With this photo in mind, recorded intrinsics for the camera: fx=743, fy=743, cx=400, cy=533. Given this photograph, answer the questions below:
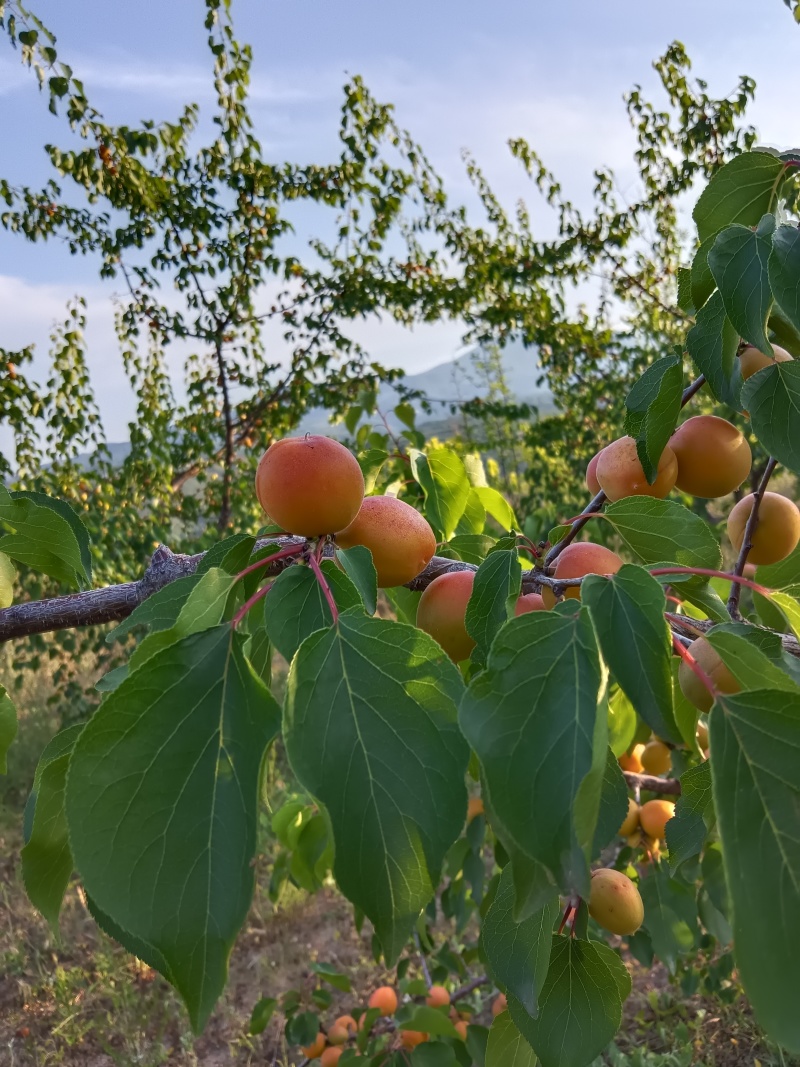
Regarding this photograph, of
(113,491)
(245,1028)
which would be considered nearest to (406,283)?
(113,491)

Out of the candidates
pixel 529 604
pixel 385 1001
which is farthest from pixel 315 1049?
pixel 529 604

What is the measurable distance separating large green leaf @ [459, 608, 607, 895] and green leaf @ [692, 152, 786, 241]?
409 mm

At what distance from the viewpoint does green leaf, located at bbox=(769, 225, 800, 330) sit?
0.47 metres

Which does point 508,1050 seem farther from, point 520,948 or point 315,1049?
point 315,1049

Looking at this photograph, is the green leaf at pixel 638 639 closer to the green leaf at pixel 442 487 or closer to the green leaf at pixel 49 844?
the green leaf at pixel 49 844

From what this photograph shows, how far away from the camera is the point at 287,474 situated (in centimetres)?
55

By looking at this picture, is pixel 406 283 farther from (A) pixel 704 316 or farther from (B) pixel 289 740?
(B) pixel 289 740

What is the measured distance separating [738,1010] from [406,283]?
3349mm

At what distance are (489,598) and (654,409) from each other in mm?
229

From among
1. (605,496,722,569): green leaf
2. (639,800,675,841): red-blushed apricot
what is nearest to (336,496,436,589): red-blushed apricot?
(605,496,722,569): green leaf

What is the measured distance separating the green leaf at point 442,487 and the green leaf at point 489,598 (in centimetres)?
42

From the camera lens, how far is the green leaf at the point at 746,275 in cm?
49

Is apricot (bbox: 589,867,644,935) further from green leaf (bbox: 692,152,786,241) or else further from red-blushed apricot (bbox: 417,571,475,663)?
green leaf (bbox: 692,152,786,241)

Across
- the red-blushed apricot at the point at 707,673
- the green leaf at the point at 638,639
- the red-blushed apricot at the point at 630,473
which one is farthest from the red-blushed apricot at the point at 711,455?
the green leaf at the point at 638,639
